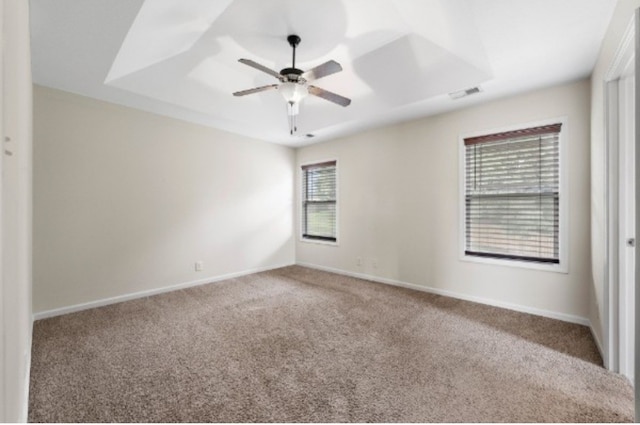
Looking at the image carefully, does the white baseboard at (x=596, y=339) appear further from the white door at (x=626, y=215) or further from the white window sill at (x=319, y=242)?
the white window sill at (x=319, y=242)

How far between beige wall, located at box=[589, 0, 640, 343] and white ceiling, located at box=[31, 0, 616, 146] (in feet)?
0.44

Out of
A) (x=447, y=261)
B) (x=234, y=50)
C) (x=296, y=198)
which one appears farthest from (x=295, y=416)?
(x=296, y=198)

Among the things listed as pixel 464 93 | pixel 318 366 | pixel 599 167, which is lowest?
pixel 318 366

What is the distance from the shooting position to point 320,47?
8.31 feet

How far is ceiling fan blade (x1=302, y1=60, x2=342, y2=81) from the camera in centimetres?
202

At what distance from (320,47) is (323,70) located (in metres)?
0.60

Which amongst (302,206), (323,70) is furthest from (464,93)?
(302,206)

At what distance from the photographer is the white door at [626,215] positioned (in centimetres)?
183

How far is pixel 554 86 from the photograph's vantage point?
2.79 meters

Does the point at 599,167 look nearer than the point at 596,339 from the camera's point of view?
Yes

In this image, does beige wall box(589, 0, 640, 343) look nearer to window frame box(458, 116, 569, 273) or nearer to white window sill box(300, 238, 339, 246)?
window frame box(458, 116, 569, 273)

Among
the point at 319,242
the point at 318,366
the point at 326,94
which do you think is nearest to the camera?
the point at 318,366

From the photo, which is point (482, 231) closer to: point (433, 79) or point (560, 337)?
point (560, 337)

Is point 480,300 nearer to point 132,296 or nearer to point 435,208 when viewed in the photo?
point 435,208
